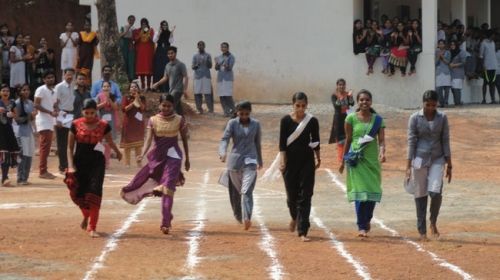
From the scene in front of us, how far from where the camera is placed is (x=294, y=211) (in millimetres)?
12961

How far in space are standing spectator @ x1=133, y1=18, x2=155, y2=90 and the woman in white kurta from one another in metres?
3.03

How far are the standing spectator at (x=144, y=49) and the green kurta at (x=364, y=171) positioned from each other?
16.0 metres

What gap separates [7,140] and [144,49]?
10.2m

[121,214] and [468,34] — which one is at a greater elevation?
[468,34]

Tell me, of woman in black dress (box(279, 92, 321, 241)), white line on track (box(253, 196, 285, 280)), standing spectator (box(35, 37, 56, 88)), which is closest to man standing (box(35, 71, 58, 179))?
white line on track (box(253, 196, 285, 280))

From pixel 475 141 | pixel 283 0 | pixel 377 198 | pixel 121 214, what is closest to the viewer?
pixel 377 198

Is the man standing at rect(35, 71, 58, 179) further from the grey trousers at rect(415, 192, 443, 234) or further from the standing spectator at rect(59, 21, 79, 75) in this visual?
the grey trousers at rect(415, 192, 443, 234)

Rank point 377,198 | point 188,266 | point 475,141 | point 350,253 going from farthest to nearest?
point 475,141 → point 377,198 → point 350,253 → point 188,266

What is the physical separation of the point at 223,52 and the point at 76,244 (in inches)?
648

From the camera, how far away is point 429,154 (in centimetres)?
1254

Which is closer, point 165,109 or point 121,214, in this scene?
point 165,109

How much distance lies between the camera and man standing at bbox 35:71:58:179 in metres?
19.3

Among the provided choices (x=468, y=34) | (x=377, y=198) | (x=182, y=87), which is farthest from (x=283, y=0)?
(x=377, y=198)

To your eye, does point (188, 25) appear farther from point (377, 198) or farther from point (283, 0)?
point (377, 198)
